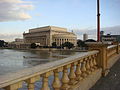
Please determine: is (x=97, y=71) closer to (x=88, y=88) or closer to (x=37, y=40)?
(x=88, y=88)

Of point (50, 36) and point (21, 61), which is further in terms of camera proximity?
point (50, 36)

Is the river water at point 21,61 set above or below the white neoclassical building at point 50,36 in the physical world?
below

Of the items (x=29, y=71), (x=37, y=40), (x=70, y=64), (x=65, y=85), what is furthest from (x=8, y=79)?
(x=37, y=40)

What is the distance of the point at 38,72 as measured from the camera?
248cm

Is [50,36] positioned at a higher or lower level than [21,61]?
higher

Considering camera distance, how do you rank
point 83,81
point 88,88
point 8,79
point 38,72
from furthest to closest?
point 88,88 < point 83,81 < point 38,72 < point 8,79

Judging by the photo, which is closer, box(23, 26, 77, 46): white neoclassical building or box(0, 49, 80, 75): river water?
box(0, 49, 80, 75): river water

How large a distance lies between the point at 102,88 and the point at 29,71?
3.27 metres

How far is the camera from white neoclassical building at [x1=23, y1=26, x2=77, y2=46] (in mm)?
149750

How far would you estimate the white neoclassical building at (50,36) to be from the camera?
491 ft

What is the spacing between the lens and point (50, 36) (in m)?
152

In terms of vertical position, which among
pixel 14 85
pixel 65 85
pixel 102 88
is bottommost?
pixel 102 88

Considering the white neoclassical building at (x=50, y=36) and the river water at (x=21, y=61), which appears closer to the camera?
the river water at (x=21, y=61)

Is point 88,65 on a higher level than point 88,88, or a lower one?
higher
